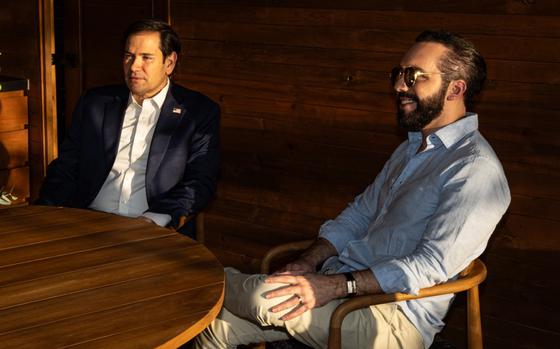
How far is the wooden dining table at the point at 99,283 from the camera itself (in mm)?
Result: 2100

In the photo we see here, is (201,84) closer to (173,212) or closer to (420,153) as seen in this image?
(173,212)

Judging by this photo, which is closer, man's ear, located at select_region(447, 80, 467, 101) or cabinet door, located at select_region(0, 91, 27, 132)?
man's ear, located at select_region(447, 80, 467, 101)

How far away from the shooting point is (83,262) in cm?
259

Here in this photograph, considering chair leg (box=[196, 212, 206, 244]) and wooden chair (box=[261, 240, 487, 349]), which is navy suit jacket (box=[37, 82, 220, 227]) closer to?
chair leg (box=[196, 212, 206, 244])

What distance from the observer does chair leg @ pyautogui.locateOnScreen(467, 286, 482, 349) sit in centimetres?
289

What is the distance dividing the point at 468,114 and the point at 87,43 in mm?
3185

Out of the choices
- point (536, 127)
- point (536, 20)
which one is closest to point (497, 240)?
point (536, 127)

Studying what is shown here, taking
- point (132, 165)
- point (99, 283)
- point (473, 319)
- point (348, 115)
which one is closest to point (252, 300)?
point (99, 283)

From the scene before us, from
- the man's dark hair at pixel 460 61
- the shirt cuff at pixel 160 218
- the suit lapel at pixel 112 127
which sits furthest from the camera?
the suit lapel at pixel 112 127

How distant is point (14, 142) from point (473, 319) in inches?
149

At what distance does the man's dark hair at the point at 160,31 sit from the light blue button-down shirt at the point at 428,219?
1.09 metres

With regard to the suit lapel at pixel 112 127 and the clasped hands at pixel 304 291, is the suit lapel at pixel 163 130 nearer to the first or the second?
the suit lapel at pixel 112 127

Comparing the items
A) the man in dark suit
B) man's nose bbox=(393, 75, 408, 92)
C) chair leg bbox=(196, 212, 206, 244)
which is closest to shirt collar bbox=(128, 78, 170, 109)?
the man in dark suit

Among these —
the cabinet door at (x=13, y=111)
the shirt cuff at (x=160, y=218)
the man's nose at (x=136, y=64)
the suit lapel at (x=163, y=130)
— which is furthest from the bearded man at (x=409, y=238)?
the cabinet door at (x=13, y=111)
